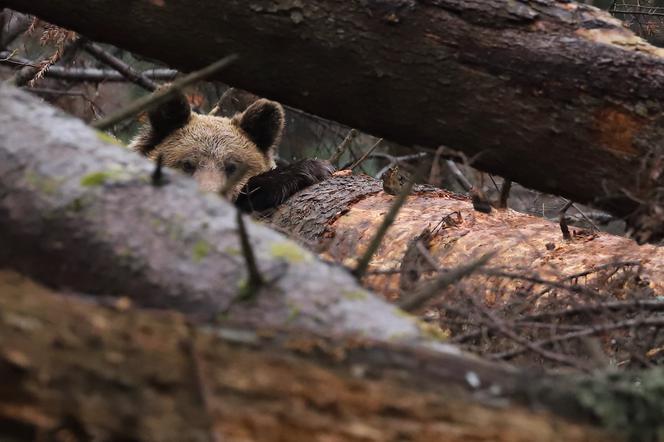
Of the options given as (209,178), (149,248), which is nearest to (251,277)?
(149,248)

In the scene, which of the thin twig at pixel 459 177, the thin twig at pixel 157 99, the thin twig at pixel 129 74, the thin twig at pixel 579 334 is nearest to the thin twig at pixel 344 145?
the thin twig at pixel 459 177

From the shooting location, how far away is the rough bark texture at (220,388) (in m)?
1.70

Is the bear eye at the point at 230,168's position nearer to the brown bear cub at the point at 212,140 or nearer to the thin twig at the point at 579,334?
the brown bear cub at the point at 212,140

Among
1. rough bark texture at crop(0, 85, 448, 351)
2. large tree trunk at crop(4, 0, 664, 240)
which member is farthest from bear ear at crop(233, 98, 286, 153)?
rough bark texture at crop(0, 85, 448, 351)

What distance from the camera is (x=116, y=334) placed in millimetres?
1738

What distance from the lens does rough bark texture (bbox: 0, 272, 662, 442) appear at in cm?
170

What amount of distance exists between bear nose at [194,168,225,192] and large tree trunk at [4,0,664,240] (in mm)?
3391

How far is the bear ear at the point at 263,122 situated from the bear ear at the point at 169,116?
494mm

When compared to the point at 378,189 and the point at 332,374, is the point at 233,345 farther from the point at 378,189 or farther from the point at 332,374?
the point at 378,189

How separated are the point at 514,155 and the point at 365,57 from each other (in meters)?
0.69

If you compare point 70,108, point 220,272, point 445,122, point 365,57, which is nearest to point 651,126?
point 445,122

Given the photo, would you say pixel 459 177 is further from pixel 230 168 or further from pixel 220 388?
pixel 220 388

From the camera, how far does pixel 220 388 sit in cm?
170

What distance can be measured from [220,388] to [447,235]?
3.52 meters
